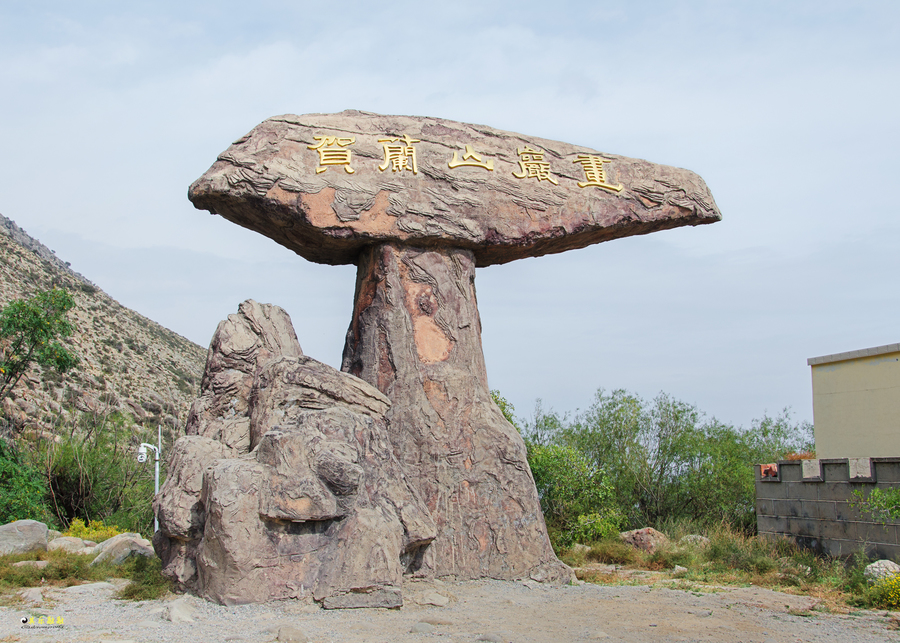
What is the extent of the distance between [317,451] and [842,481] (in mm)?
5575

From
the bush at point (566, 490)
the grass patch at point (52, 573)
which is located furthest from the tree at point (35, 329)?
the bush at point (566, 490)

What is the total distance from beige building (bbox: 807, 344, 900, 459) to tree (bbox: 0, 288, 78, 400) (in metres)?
10.2

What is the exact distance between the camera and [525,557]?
6.43 metres

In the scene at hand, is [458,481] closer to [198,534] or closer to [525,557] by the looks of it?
[525,557]

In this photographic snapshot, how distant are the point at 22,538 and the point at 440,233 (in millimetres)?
4715

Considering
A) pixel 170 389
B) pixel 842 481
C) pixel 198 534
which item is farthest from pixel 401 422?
pixel 170 389

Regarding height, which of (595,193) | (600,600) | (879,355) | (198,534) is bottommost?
(600,600)

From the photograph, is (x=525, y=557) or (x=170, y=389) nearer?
(x=525, y=557)

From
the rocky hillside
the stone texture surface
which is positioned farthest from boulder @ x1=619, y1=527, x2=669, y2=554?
the rocky hillside

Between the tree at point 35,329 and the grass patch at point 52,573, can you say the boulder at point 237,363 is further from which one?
the tree at point 35,329

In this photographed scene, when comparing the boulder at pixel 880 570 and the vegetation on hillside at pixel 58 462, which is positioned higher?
the vegetation on hillside at pixel 58 462

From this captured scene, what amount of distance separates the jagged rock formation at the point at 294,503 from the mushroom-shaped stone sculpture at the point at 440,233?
0.54 metres

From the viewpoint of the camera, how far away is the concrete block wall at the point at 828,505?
24.6 ft

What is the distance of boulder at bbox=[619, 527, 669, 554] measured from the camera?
877 cm
